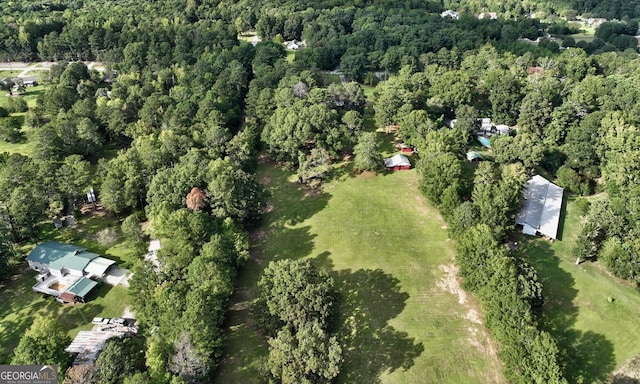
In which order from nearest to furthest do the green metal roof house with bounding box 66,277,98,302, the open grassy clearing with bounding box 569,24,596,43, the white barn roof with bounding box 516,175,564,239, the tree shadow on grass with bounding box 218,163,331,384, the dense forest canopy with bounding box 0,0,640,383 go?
the tree shadow on grass with bounding box 218,163,331,384 < the dense forest canopy with bounding box 0,0,640,383 < the green metal roof house with bounding box 66,277,98,302 < the white barn roof with bounding box 516,175,564,239 < the open grassy clearing with bounding box 569,24,596,43

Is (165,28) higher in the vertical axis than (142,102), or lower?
higher

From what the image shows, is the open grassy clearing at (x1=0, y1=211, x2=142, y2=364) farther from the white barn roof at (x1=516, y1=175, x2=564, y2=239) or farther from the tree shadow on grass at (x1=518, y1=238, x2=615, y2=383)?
the white barn roof at (x1=516, y1=175, x2=564, y2=239)

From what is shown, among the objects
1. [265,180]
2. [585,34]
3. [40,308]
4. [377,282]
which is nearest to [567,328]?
[377,282]

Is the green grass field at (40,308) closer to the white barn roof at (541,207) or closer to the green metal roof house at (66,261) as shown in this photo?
the green metal roof house at (66,261)

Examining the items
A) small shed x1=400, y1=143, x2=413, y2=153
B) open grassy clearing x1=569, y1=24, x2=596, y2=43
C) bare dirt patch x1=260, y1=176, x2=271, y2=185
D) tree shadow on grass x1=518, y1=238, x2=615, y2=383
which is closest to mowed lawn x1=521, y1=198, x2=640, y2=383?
tree shadow on grass x1=518, y1=238, x2=615, y2=383

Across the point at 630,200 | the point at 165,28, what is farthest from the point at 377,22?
the point at 630,200

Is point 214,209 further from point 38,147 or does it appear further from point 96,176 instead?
point 38,147

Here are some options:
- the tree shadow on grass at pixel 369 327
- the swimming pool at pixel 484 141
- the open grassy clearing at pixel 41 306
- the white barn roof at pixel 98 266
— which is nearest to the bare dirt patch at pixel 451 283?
the tree shadow on grass at pixel 369 327
